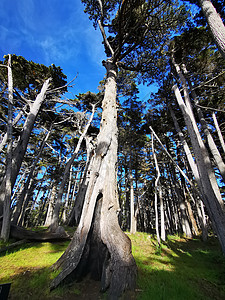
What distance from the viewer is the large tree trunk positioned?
1.92m

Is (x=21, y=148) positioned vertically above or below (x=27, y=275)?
above

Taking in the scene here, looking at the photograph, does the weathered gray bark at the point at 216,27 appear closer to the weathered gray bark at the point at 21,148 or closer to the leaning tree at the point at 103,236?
the leaning tree at the point at 103,236

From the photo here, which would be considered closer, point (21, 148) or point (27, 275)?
point (27, 275)

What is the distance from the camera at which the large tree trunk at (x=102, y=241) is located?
1.92 metres

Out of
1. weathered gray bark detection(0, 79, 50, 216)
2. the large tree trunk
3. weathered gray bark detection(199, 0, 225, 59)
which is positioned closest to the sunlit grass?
the large tree trunk

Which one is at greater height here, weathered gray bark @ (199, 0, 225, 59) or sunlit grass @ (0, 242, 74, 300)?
weathered gray bark @ (199, 0, 225, 59)

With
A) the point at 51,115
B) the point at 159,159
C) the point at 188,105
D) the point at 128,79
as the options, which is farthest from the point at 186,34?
the point at 51,115

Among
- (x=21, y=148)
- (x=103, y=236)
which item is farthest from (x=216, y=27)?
(x=21, y=148)

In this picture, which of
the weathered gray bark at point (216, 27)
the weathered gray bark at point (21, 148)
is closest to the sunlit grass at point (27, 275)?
the weathered gray bark at point (21, 148)

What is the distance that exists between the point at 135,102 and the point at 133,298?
486 inches

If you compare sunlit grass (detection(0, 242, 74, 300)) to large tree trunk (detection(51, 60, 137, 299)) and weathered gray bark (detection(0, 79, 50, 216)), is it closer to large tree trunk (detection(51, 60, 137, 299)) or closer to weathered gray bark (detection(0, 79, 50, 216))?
large tree trunk (detection(51, 60, 137, 299))

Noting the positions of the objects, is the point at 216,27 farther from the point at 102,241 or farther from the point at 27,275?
the point at 27,275

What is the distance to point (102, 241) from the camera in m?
2.29

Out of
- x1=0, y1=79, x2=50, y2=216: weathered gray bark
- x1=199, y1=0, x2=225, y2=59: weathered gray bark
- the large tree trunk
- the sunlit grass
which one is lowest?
the sunlit grass
